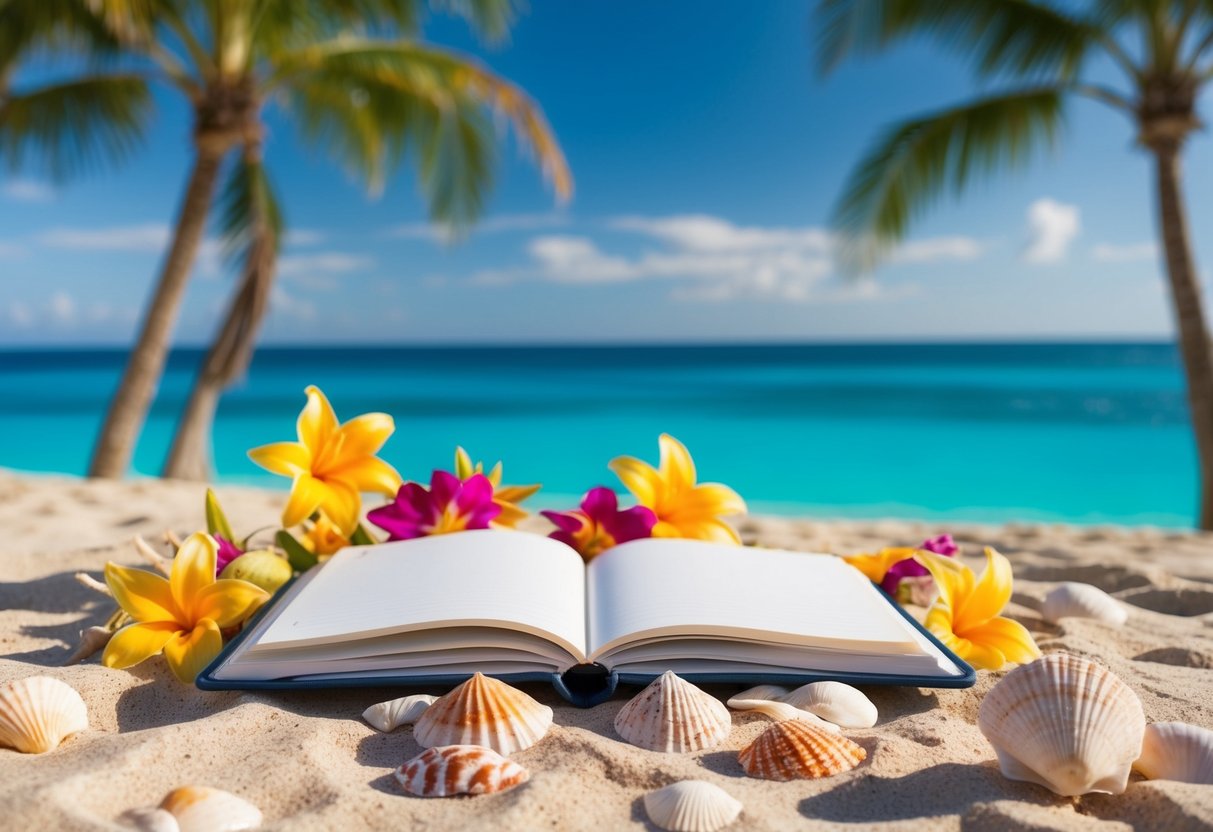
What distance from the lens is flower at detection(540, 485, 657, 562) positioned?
1812mm

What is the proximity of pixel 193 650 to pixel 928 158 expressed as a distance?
595 cm

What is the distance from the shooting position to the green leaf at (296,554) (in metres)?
1.77

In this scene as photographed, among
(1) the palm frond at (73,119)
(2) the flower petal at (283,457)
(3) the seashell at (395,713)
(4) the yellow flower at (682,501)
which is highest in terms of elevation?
(1) the palm frond at (73,119)

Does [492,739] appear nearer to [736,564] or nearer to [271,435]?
[736,564]

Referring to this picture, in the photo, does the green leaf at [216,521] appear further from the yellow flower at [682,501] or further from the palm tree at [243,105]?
the palm tree at [243,105]

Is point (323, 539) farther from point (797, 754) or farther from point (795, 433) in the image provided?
point (795, 433)

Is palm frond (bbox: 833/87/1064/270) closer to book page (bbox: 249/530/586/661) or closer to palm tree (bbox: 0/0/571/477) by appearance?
palm tree (bbox: 0/0/571/477)

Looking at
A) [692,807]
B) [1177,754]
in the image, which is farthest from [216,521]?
[1177,754]

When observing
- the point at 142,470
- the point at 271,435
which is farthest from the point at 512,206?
the point at 142,470

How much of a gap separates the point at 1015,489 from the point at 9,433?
20487 mm

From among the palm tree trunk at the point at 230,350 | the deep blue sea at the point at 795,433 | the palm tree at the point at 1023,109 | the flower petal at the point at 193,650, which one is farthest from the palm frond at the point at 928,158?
the flower petal at the point at 193,650

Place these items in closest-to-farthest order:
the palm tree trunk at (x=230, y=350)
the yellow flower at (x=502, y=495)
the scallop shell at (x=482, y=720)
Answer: the scallop shell at (x=482, y=720)
the yellow flower at (x=502, y=495)
the palm tree trunk at (x=230, y=350)

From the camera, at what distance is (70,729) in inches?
46.8

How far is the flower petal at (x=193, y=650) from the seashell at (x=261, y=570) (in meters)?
0.16
